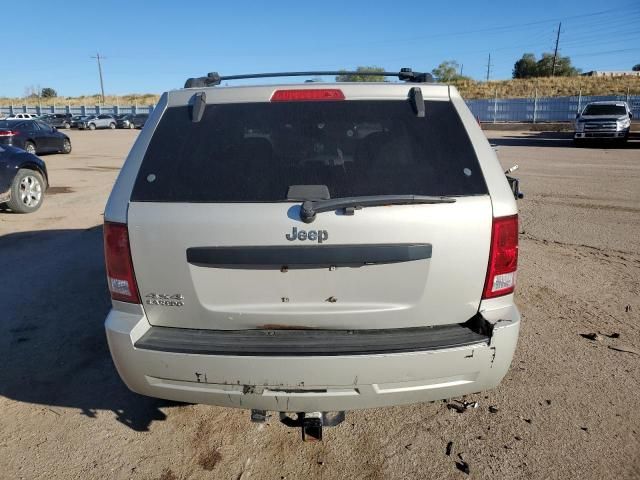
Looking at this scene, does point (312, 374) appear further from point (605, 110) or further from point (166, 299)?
point (605, 110)

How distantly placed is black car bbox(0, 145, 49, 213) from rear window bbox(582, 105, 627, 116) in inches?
878

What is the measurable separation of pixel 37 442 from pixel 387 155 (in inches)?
103

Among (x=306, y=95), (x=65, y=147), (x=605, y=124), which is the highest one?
(x=306, y=95)

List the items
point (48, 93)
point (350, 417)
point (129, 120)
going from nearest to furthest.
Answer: point (350, 417)
point (129, 120)
point (48, 93)

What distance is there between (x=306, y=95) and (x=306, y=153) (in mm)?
327

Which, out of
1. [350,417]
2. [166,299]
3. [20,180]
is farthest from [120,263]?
[20,180]

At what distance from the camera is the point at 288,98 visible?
2.66m

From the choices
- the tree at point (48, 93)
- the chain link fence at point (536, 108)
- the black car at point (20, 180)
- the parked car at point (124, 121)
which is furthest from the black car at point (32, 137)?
the tree at point (48, 93)

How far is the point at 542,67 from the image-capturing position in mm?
86250

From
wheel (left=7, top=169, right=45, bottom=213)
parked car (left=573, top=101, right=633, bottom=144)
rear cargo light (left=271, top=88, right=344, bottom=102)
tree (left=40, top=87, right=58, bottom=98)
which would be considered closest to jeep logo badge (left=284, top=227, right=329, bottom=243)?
rear cargo light (left=271, top=88, right=344, bottom=102)

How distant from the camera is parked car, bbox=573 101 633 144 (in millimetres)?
21016

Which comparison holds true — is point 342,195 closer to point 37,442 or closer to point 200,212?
Answer: point 200,212

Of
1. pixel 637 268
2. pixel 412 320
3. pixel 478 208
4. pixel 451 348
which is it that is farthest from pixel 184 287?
pixel 637 268

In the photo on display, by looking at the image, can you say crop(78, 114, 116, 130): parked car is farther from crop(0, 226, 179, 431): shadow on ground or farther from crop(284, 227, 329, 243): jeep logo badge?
crop(284, 227, 329, 243): jeep logo badge
